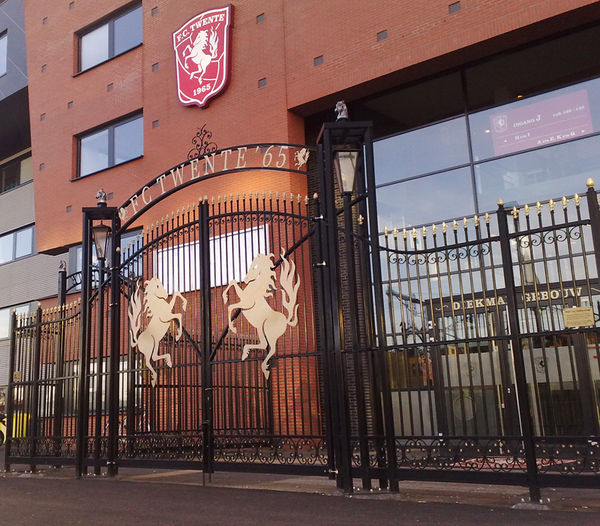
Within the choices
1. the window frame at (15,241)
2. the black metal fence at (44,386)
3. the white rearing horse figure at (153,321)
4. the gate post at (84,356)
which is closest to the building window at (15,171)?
the window frame at (15,241)

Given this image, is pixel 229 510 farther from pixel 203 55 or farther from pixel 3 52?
pixel 3 52

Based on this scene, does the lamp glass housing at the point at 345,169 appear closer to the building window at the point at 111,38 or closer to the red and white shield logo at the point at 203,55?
the red and white shield logo at the point at 203,55

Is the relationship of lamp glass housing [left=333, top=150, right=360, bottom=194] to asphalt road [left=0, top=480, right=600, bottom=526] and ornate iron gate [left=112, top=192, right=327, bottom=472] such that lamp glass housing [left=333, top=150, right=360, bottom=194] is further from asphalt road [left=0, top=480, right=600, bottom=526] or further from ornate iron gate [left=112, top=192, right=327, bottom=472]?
asphalt road [left=0, top=480, right=600, bottom=526]

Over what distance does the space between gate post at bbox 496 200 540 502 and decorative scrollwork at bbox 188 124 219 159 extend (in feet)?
34.1

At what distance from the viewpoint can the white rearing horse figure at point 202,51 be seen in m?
16.3

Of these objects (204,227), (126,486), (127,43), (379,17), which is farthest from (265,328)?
(127,43)

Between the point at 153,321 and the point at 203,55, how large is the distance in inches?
356

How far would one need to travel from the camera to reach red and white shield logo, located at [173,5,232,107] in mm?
16094

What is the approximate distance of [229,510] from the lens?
6.59 meters

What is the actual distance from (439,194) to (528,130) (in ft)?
7.10

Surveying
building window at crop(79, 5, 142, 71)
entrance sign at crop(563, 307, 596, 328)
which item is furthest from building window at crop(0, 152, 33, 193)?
entrance sign at crop(563, 307, 596, 328)

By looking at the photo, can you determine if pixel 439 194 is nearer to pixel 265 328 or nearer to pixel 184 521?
pixel 265 328

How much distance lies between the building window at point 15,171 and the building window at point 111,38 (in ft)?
22.4

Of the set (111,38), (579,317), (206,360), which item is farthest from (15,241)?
(579,317)
